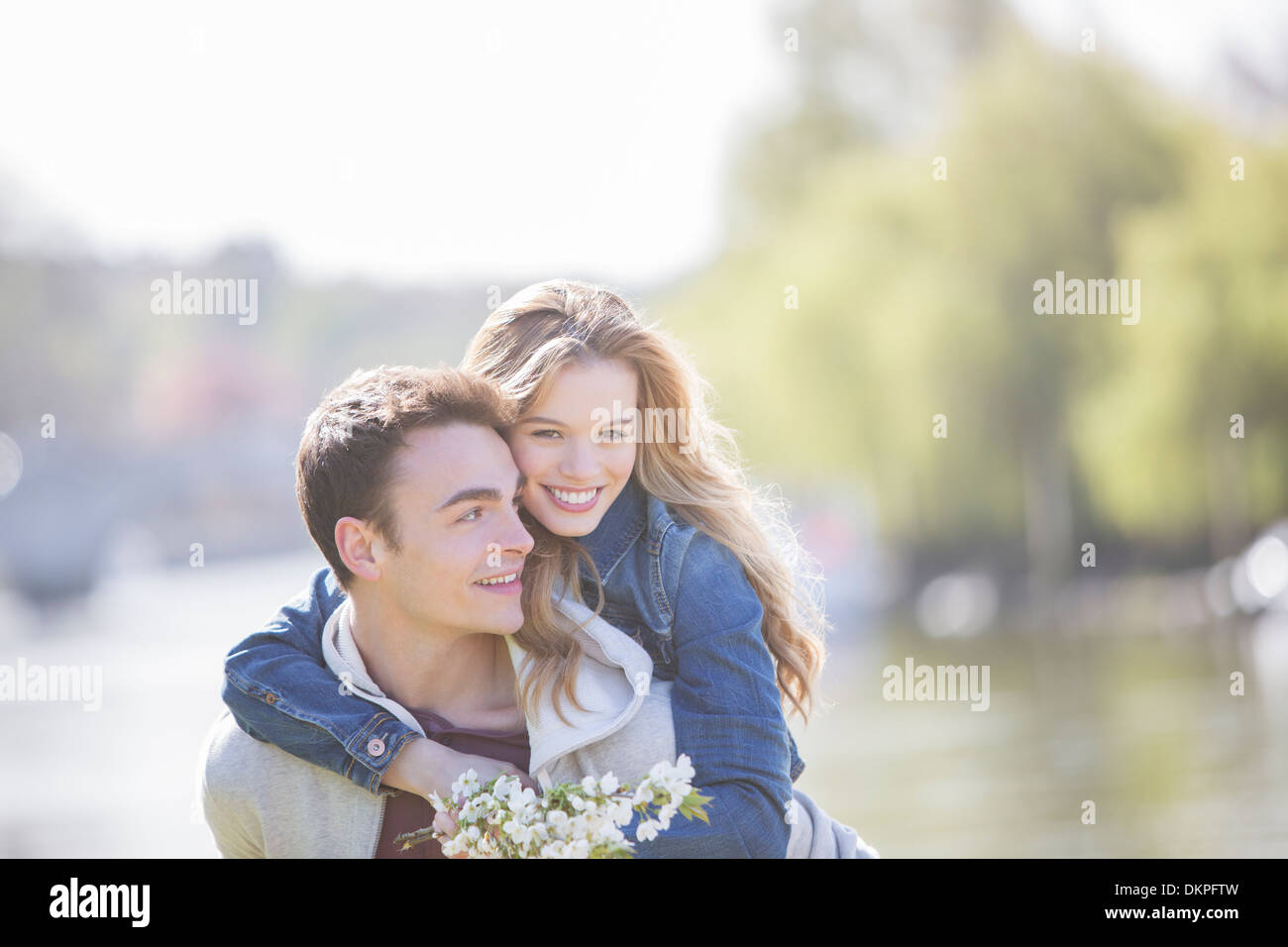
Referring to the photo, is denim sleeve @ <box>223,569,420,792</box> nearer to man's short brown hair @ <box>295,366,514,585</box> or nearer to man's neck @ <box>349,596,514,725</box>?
man's neck @ <box>349,596,514,725</box>

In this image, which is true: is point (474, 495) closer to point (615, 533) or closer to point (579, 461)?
point (579, 461)

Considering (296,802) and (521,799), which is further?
(296,802)

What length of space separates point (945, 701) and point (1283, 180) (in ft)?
21.3

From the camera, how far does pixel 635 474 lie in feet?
9.15

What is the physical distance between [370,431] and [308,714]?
49 centimetres

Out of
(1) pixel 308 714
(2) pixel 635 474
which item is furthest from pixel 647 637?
(1) pixel 308 714

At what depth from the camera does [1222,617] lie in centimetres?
1594

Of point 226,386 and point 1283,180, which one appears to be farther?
point 226,386

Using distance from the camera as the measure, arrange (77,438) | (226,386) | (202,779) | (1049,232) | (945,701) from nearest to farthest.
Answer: (202,779), (945,701), (1049,232), (77,438), (226,386)

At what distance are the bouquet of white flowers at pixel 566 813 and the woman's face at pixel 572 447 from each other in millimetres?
480

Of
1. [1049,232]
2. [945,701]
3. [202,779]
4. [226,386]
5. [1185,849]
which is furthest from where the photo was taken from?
[226,386]
